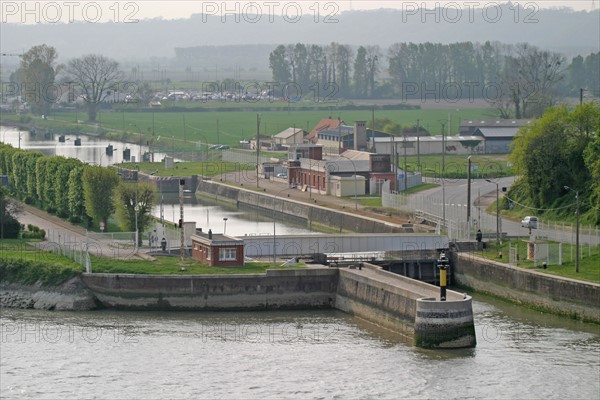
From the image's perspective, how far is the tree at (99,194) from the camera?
70.7 meters

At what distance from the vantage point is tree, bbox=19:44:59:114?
539 feet

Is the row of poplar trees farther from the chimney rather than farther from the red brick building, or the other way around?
Answer: the chimney

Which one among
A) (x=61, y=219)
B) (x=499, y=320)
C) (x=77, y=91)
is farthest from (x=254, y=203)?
(x=77, y=91)

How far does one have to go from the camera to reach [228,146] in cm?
12750

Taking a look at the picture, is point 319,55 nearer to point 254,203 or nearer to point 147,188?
point 254,203

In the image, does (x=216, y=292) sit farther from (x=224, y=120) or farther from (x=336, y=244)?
(x=224, y=120)

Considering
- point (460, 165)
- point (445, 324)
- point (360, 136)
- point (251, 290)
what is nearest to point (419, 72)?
point (360, 136)

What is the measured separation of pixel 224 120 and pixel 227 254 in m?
102

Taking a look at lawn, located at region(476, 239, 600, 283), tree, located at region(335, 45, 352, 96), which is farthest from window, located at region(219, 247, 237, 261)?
tree, located at region(335, 45, 352, 96)

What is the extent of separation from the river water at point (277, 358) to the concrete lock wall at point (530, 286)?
65cm

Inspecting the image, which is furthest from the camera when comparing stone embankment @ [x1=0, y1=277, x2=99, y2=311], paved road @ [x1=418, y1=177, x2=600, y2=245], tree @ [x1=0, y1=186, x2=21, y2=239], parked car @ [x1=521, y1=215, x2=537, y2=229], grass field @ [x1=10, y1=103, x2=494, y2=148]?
grass field @ [x1=10, y1=103, x2=494, y2=148]

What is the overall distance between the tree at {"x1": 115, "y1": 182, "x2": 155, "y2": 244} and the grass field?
63.7 m

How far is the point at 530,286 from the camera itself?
5638 centimetres

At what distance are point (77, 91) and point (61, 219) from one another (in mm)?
114719
